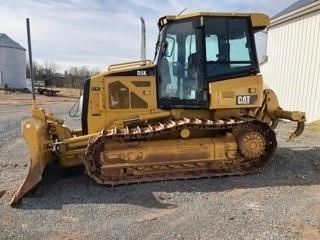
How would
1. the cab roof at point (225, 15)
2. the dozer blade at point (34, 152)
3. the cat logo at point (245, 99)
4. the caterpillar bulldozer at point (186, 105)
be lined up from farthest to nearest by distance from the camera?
the cat logo at point (245, 99)
the cab roof at point (225, 15)
the caterpillar bulldozer at point (186, 105)
the dozer blade at point (34, 152)

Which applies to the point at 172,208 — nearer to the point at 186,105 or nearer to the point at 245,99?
the point at 186,105

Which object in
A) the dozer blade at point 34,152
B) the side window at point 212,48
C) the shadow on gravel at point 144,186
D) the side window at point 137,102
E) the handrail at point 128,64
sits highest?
the side window at point 212,48

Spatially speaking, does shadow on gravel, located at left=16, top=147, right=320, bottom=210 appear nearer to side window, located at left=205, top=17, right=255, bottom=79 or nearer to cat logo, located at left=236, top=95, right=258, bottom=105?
cat logo, located at left=236, top=95, right=258, bottom=105

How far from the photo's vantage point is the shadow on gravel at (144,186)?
6.44 m

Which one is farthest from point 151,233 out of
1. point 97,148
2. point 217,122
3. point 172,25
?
point 172,25

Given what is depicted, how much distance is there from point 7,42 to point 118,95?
146 ft

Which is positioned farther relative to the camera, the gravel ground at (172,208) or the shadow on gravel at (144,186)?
the shadow on gravel at (144,186)

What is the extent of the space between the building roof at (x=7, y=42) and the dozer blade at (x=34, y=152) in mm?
43698

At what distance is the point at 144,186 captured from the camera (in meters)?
7.05

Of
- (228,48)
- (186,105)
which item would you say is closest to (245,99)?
(228,48)

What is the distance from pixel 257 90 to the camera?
25.9ft

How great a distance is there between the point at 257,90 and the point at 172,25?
6.31 feet

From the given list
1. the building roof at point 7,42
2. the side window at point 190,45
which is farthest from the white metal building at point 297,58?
the building roof at point 7,42

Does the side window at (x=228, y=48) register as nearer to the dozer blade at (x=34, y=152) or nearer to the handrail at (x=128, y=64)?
the handrail at (x=128, y=64)
